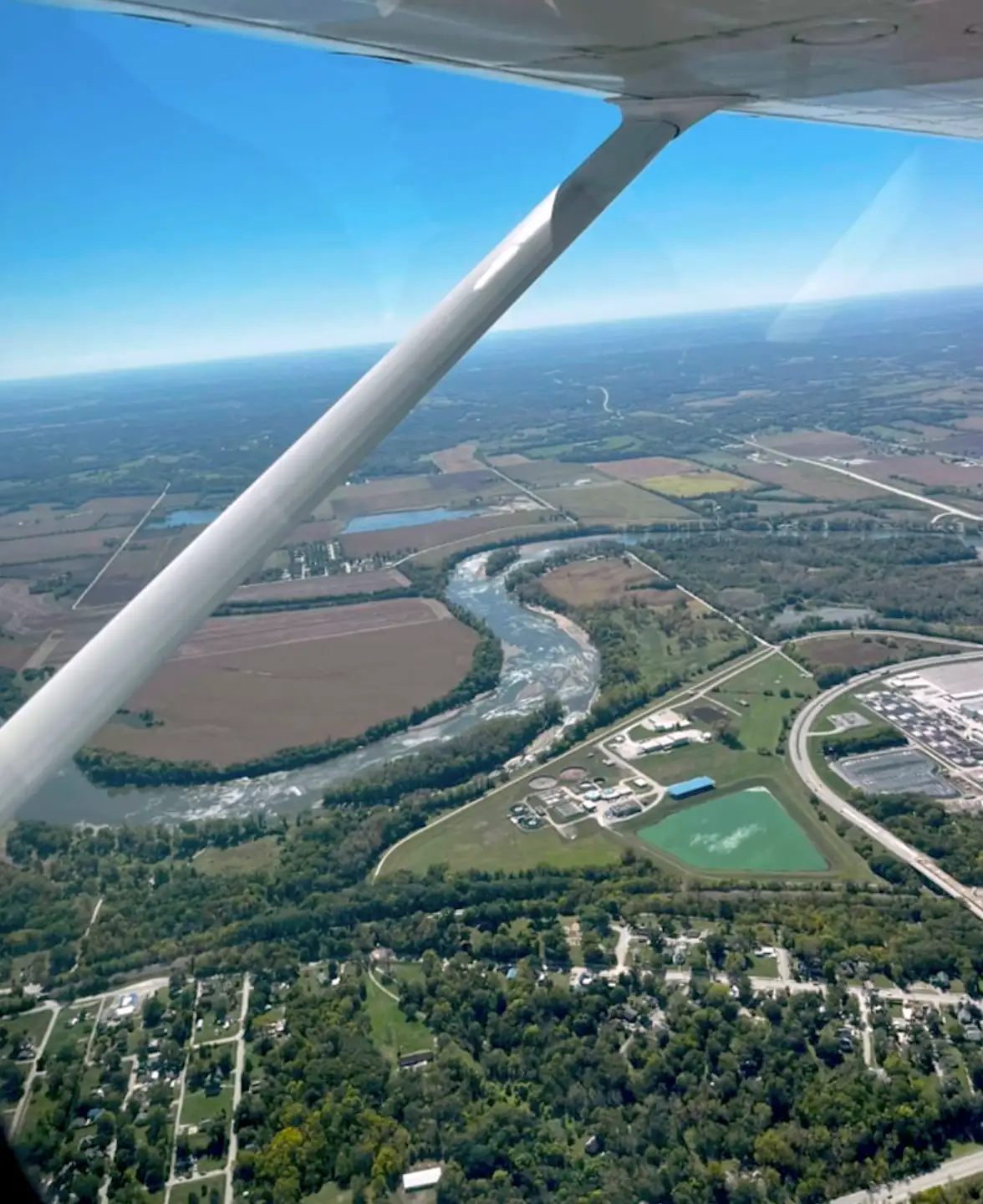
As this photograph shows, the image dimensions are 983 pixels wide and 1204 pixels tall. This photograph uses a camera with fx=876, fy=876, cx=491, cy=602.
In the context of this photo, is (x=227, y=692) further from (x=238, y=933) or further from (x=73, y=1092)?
(x=73, y=1092)

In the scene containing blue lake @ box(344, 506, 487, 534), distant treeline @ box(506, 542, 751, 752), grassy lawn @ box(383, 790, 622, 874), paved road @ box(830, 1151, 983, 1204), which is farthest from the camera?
blue lake @ box(344, 506, 487, 534)

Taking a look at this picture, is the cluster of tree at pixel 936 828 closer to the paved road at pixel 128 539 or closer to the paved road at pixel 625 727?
the paved road at pixel 625 727

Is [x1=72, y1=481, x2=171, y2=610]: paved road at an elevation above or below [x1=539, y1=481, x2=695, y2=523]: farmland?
above

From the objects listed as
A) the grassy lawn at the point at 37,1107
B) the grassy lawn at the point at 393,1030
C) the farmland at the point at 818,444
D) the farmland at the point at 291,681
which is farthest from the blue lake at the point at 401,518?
the grassy lawn at the point at 37,1107

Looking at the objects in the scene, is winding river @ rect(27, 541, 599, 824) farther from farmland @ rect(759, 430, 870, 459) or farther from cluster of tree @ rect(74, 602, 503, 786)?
farmland @ rect(759, 430, 870, 459)

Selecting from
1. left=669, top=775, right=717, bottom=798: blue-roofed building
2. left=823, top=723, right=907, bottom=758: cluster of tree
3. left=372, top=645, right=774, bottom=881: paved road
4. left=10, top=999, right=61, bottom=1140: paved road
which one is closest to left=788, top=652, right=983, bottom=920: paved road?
left=823, top=723, right=907, bottom=758: cluster of tree

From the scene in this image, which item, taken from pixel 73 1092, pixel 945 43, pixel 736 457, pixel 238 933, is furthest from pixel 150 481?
pixel 736 457

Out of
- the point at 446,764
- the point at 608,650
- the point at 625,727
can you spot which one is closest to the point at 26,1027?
A: the point at 446,764
